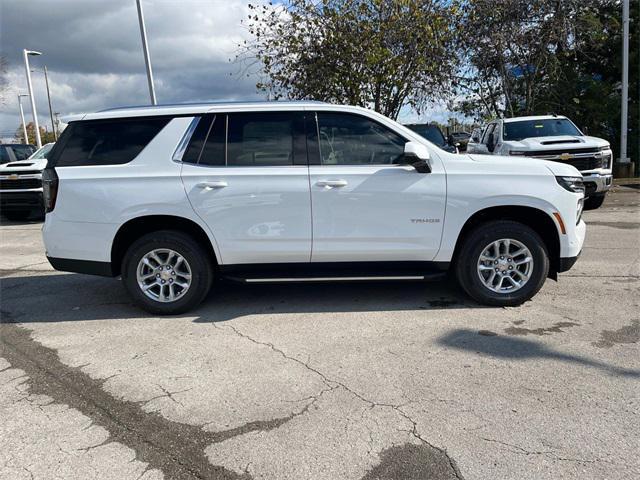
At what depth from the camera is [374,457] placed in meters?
2.65

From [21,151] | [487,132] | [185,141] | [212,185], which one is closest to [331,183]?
[212,185]

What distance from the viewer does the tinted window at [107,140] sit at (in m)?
4.78

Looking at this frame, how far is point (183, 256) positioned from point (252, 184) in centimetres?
98

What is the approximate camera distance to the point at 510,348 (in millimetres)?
3926

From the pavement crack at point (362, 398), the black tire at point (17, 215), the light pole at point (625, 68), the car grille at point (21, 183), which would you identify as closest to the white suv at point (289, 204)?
the pavement crack at point (362, 398)

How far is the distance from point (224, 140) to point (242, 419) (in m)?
2.72

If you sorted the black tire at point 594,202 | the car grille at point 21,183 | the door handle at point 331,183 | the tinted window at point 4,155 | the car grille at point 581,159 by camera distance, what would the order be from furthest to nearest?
1. the tinted window at point 4,155
2. the car grille at point 21,183
3. the black tire at point 594,202
4. the car grille at point 581,159
5. the door handle at point 331,183

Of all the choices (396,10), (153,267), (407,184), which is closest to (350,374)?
(407,184)

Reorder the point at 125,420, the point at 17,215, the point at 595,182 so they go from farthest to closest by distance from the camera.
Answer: the point at 17,215 < the point at 595,182 < the point at 125,420

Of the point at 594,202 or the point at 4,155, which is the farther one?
the point at 4,155

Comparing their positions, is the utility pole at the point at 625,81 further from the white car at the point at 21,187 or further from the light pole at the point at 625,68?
the white car at the point at 21,187

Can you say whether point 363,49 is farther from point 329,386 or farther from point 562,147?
point 329,386

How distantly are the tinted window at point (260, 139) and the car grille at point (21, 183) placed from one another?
9.54 m

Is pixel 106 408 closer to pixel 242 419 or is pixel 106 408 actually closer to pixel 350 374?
pixel 242 419
